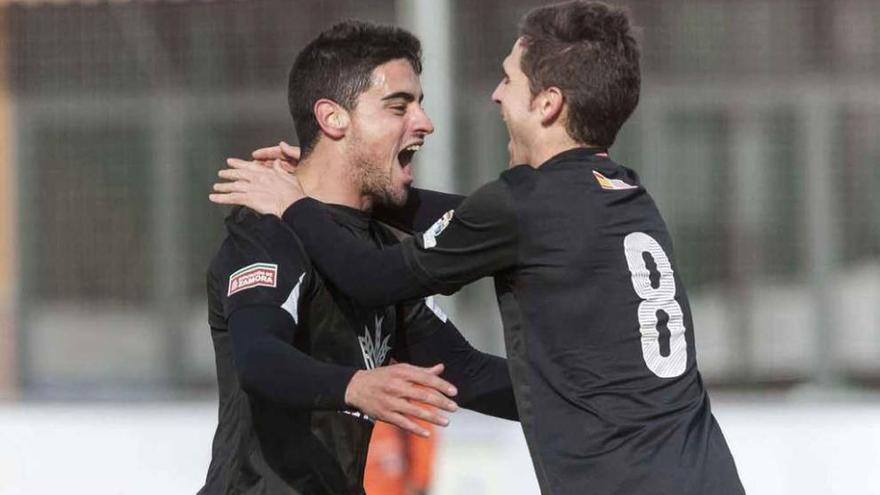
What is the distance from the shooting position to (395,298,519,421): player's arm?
375 centimetres

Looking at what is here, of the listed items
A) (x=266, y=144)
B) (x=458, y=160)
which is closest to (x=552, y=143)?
(x=458, y=160)

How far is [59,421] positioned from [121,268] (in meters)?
0.87

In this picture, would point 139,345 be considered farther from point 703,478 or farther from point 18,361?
point 703,478

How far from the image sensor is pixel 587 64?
10.4ft

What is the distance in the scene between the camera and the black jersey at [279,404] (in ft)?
10.6

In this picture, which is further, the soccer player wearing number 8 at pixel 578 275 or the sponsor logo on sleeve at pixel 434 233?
the sponsor logo on sleeve at pixel 434 233

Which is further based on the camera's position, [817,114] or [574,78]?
[817,114]

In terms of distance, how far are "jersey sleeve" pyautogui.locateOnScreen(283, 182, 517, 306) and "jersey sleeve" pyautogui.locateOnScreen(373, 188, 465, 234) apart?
0.51 meters

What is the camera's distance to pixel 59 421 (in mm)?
6195

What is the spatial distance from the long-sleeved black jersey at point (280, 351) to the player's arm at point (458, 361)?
0.65 ft

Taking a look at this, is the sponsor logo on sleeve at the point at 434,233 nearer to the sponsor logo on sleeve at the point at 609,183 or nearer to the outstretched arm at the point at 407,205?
the sponsor logo on sleeve at the point at 609,183

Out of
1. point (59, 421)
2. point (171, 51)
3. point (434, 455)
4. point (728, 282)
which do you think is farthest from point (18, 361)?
point (728, 282)

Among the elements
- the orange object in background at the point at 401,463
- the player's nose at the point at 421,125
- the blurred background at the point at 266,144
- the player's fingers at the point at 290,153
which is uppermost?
the player's nose at the point at 421,125

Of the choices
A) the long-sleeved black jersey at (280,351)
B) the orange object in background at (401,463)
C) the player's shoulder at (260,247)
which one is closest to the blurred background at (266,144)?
the orange object in background at (401,463)
